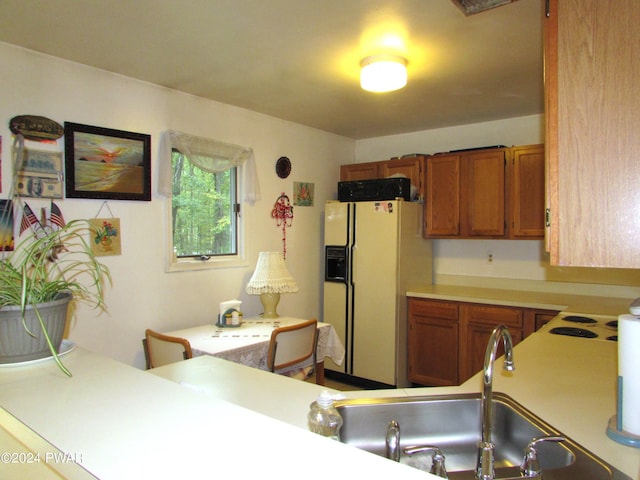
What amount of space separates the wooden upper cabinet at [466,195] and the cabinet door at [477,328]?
64cm

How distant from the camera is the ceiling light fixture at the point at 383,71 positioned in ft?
7.55

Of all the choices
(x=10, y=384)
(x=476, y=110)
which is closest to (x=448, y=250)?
(x=476, y=110)

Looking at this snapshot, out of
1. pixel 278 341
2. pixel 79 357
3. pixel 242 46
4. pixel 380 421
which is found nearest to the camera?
pixel 79 357

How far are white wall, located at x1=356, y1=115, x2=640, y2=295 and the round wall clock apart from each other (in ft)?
3.76

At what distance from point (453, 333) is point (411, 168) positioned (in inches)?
60.4

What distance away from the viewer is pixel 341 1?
1.78m

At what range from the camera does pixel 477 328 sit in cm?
342

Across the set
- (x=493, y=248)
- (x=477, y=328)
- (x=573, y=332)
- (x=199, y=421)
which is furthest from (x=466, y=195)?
(x=199, y=421)

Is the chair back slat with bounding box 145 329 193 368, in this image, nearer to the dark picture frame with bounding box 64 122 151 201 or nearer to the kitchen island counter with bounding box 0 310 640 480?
the kitchen island counter with bounding box 0 310 640 480

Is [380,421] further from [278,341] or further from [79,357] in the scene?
[278,341]

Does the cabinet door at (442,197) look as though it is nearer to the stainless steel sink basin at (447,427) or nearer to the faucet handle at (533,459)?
the stainless steel sink basin at (447,427)

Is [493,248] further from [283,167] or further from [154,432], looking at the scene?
[154,432]

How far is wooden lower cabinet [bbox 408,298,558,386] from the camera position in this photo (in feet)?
10.6

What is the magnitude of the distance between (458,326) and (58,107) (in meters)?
3.22
